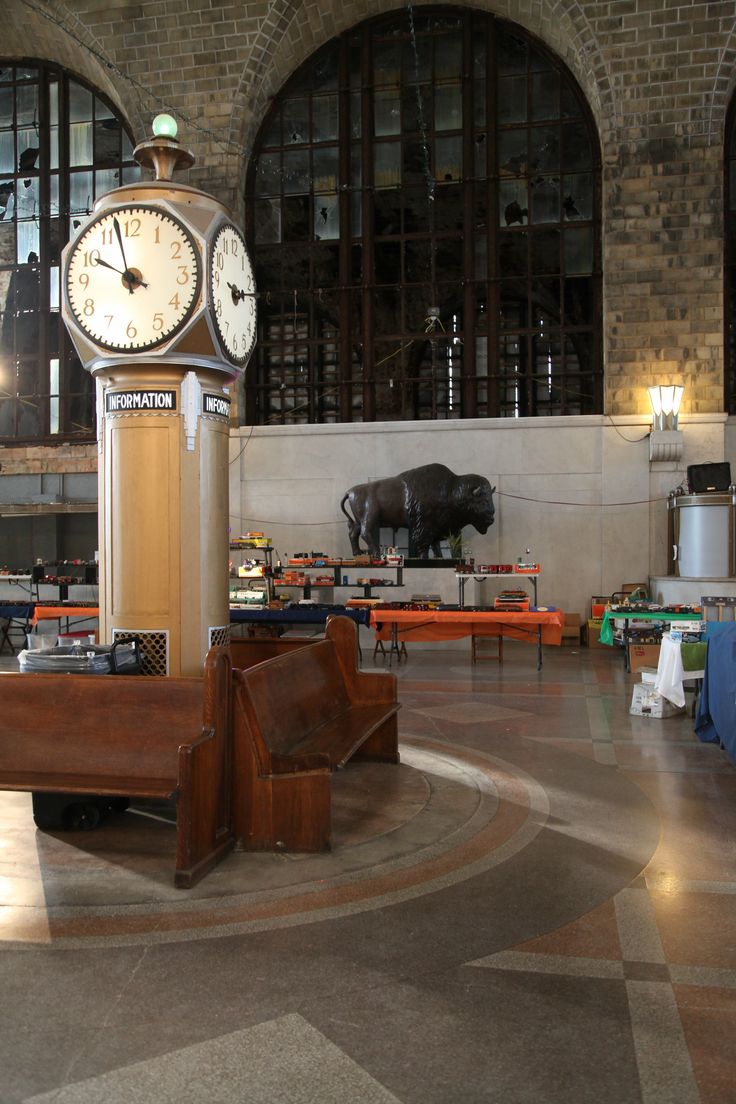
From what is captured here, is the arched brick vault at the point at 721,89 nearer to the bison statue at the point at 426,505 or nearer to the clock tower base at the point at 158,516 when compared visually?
the bison statue at the point at 426,505

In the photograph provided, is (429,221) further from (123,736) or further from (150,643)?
(123,736)

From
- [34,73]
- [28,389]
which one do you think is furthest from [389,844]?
[34,73]

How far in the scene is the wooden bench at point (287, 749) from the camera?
197 inches

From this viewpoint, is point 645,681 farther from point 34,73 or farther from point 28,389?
point 34,73

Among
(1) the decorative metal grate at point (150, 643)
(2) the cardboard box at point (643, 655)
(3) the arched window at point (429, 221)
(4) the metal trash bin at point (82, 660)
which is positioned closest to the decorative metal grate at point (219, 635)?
(1) the decorative metal grate at point (150, 643)

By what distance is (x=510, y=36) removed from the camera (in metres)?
18.6

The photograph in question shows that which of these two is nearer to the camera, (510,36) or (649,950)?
(649,950)

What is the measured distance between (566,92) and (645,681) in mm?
13831

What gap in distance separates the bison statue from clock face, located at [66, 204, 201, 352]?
34.6 feet

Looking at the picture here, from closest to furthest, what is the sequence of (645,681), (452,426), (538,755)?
(538,755) < (645,681) < (452,426)

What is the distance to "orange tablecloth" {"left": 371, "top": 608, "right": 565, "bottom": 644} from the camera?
1266cm

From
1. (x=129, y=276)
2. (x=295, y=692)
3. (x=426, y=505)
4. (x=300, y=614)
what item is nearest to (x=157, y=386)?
(x=129, y=276)

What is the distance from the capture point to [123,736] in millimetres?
5004

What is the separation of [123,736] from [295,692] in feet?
4.28
